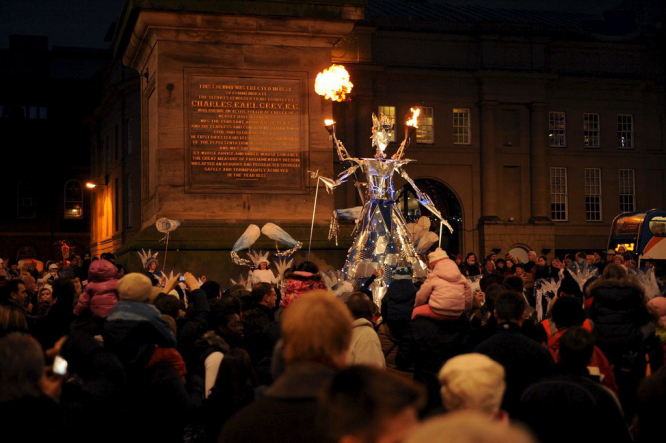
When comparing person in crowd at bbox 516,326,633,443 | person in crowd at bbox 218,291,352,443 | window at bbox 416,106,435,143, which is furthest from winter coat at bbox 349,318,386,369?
window at bbox 416,106,435,143

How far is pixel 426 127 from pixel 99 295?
45810 mm

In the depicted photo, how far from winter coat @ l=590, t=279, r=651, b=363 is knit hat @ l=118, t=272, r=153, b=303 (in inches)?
142

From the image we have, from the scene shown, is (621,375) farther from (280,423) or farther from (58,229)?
(58,229)

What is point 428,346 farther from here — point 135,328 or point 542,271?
point 542,271

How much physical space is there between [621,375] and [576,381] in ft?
8.19

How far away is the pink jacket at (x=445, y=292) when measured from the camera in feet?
29.6

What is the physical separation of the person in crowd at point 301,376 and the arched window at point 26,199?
218ft

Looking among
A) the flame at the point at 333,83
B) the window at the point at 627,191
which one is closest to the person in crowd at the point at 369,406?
the flame at the point at 333,83

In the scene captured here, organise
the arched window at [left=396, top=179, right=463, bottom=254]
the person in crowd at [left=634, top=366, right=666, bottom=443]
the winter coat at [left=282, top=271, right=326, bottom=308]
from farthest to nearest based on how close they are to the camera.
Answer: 1. the arched window at [left=396, top=179, right=463, bottom=254]
2. the winter coat at [left=282, top=271, right=326, bottom=308]
3. the person in crowd at [left=634, top=366, right=666, bottom=443]

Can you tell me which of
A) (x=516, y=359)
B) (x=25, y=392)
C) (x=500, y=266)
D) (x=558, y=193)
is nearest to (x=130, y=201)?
(x=558, y=193)

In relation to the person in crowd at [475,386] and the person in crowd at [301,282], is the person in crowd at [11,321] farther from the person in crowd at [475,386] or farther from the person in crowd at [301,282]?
the person in crowd at [475,386]

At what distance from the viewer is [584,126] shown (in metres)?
56.5

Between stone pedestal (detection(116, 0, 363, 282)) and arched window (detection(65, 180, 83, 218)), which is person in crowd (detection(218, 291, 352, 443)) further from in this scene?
arched window (detection(65, 180, 83, 218))

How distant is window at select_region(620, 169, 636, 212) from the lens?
56.7 m
